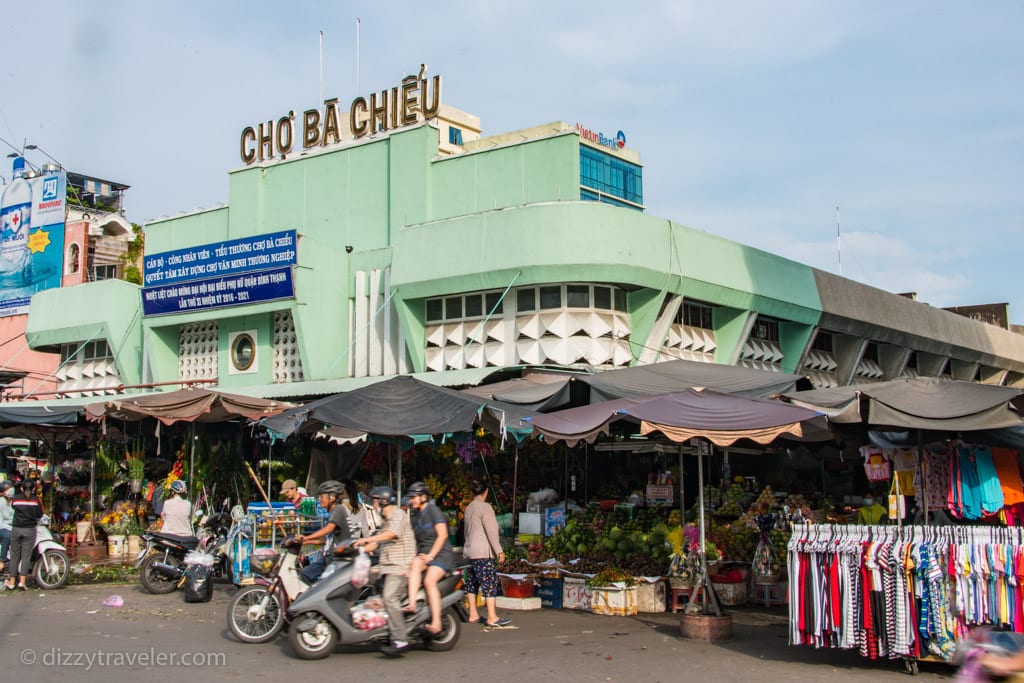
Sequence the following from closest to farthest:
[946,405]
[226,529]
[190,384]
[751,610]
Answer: [946,405], [751,610], [226,529], [190,384]

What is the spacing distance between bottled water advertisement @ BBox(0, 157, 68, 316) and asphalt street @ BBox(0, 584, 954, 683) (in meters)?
38.7

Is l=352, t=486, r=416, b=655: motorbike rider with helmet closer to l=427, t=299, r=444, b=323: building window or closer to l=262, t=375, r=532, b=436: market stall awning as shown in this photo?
l=262, t=375, r=532, b=436: market stall awning

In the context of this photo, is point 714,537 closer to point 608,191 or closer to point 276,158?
point 608,191

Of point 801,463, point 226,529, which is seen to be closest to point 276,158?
point 226,529

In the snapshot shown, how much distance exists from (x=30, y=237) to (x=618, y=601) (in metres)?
44.1

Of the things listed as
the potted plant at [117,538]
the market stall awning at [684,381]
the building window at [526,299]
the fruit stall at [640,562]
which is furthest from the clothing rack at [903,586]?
the potted plant at [117,538]

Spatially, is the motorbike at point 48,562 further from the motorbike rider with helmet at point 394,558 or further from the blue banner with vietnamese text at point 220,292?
the blue banner with vietnamese text at point 220,292

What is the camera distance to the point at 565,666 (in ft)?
29.9

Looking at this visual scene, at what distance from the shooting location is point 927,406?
10.1 meters

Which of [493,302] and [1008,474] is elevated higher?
[493,302]

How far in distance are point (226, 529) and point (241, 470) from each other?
16.0 ft

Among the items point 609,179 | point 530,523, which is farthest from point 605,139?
point 530,523

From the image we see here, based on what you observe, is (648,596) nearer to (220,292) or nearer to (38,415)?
(38,415)

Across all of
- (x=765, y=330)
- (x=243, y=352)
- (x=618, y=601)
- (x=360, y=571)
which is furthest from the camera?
(x=765, y=330)
